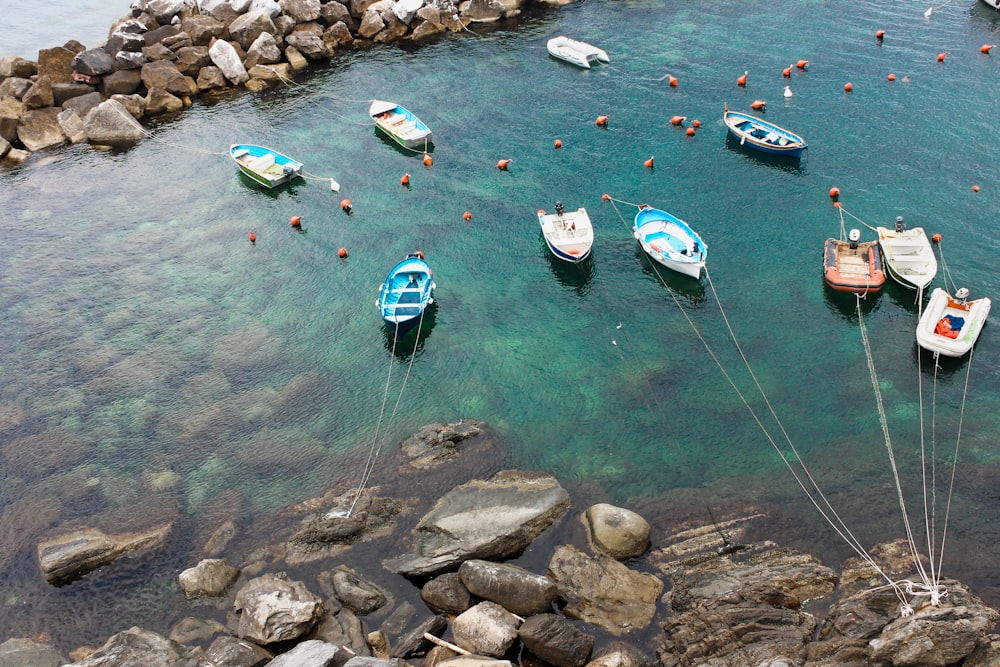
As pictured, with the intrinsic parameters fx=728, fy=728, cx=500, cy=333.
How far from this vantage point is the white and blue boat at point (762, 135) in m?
53.4

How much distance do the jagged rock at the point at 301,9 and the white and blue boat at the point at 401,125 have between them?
1731cm

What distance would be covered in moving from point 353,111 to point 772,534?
2006 inches

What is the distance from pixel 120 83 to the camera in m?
66.3

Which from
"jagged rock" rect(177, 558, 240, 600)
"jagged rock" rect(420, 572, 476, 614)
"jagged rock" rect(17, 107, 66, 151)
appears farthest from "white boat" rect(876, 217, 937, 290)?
"jagged rock" rect(17, 107, 66, 151)

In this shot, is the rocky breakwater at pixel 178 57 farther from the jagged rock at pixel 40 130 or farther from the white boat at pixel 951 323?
the white boat at pixel 951 323

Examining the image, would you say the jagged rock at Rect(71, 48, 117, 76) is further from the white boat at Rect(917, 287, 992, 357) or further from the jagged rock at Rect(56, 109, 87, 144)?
the white boat at Rect(917, 287, 992, 357)

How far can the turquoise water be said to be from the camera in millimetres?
34531

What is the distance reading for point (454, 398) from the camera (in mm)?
39156

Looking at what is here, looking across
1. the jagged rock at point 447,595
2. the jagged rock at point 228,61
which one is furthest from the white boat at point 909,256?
the jagged rock at point 228,61

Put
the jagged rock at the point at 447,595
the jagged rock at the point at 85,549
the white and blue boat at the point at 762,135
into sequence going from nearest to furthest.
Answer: the jagged rock at the point at 447,595, the jagged rock at the point at 85,549, the white and blue boat at the point at 762,135

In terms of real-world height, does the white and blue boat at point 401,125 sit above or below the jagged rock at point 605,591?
above

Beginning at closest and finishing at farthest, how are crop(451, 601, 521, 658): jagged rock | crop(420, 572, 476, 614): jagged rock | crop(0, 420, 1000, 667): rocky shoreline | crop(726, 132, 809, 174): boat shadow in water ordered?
crop(0, 420, 1000, 667): rocky shoreline < crop(451, 601, 521, 658): jagged rock < crop(420, 572, 476, 614): jagged rock < crop(726, 132, 809, 174): boat shadow in water

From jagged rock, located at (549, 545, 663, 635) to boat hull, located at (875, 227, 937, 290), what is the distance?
25132mm

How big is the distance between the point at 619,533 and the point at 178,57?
63305 millimetres
